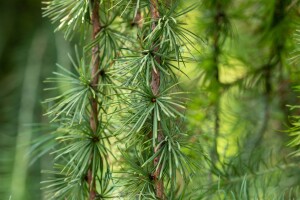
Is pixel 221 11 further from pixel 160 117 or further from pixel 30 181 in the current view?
pixel 30 181

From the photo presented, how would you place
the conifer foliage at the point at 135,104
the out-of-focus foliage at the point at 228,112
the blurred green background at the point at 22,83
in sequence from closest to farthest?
the conifer foliage at the point at 135,104
the out-of-focus foliage at the point at 228,112
the blurred green background at the point at 22,83

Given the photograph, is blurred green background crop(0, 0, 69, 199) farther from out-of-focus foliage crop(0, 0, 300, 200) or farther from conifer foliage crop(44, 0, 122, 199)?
→ conifer foliage crop(44, 0, 122, 199)

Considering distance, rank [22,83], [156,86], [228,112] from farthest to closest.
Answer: [22,83] → [228,112] → [156,86]

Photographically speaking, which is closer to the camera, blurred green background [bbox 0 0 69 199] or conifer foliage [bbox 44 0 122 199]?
conifer foliage [bbox 44 0 122 199]

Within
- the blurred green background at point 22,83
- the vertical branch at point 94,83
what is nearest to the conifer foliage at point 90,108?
the vertical branch at point 94,83

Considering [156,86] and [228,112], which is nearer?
[156,86]

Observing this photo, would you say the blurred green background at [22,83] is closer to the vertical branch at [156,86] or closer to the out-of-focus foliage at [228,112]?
the out-of-focus foliage at [228,112]

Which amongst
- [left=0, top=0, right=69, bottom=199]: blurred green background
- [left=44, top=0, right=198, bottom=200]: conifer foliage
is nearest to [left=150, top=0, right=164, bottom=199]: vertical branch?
[left=44, top=0, right=198, bottom=200]: conifer foliage

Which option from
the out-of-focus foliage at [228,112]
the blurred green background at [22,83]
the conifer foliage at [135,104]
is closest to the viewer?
the conifer foliage at [135,104]

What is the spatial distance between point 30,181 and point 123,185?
477 mm

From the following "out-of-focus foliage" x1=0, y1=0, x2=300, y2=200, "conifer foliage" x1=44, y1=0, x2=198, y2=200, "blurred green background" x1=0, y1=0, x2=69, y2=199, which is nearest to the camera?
"conifer foliage" x1=44, y1=0, x2=198, y2=200

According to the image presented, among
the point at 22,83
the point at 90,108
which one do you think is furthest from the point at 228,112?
the point at 22,83

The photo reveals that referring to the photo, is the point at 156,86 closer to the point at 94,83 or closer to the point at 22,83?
the point at 94,83

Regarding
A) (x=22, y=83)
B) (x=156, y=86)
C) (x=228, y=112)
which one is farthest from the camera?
(x=22, y=83)
